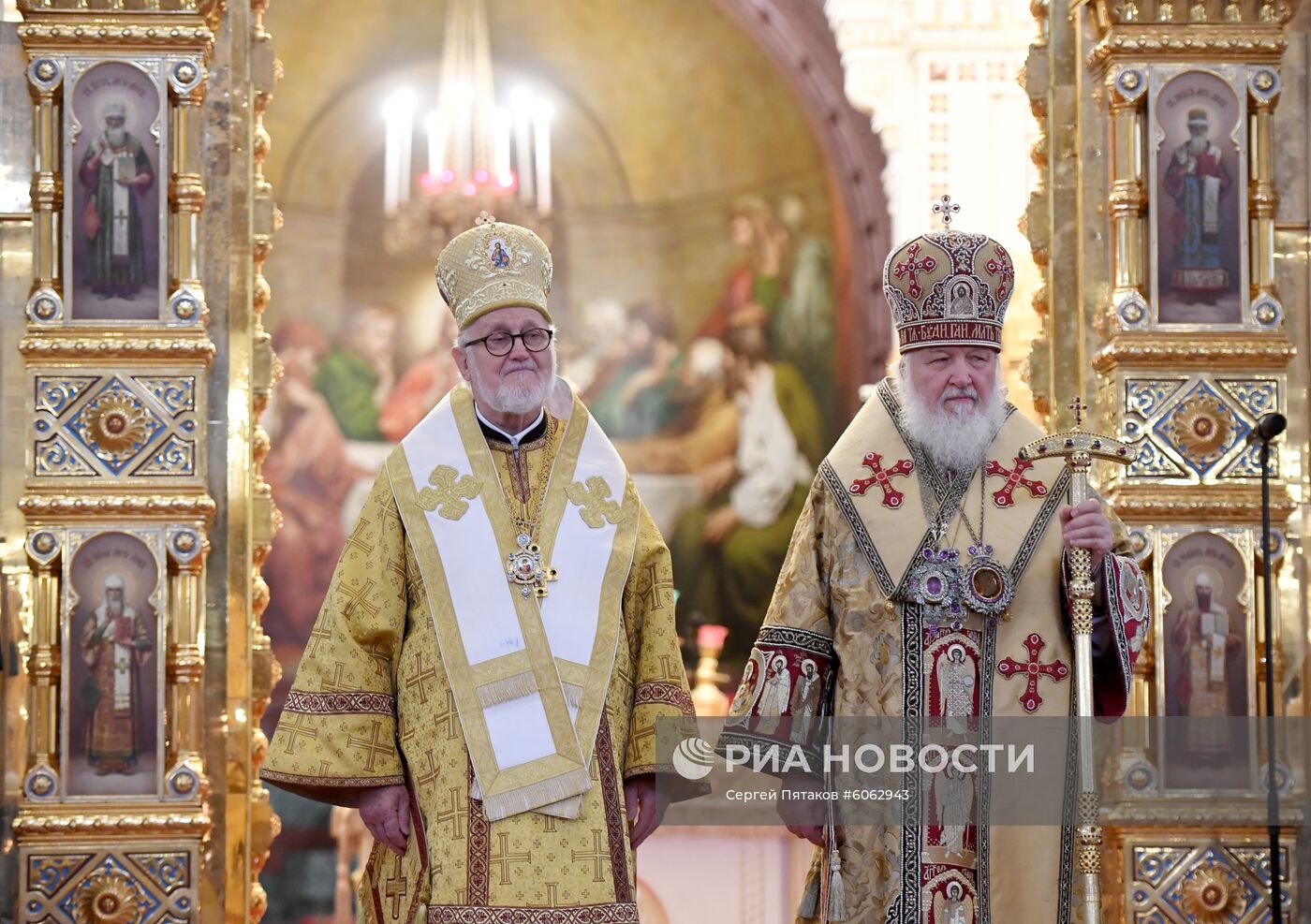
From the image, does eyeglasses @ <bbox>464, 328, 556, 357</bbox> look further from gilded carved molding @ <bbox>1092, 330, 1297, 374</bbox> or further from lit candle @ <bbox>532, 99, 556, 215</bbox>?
lit candle @ <bbox>532, 99, 556, 215</bbox>

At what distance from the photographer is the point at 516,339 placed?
16.5 feet

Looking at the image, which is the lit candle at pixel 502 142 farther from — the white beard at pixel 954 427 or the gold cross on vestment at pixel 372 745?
the gold cross on vestment at pixel 372 745

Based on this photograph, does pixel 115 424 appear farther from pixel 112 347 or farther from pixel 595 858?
pixel 595 858

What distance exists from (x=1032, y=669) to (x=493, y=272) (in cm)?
161

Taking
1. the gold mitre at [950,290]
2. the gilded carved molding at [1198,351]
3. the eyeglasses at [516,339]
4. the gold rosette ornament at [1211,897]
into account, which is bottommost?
the gold rosette ornament at [1211,897]

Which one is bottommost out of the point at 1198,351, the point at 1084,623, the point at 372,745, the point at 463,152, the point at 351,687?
the point at 372,745

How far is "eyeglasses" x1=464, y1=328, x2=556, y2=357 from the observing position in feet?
16.5

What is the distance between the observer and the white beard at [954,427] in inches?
195

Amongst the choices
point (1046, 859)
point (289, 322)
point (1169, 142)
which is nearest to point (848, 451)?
point (1046, 859)

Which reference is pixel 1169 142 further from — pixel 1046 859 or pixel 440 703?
pixel 440 703

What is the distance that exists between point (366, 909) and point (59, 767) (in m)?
1.81

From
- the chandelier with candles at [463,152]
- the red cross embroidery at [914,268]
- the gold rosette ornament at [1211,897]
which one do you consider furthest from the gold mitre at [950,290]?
the chandelier with candles at [463,152]

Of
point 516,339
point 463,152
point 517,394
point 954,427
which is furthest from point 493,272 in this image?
point 463,152

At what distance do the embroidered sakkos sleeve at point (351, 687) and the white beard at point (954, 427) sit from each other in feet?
4.22
